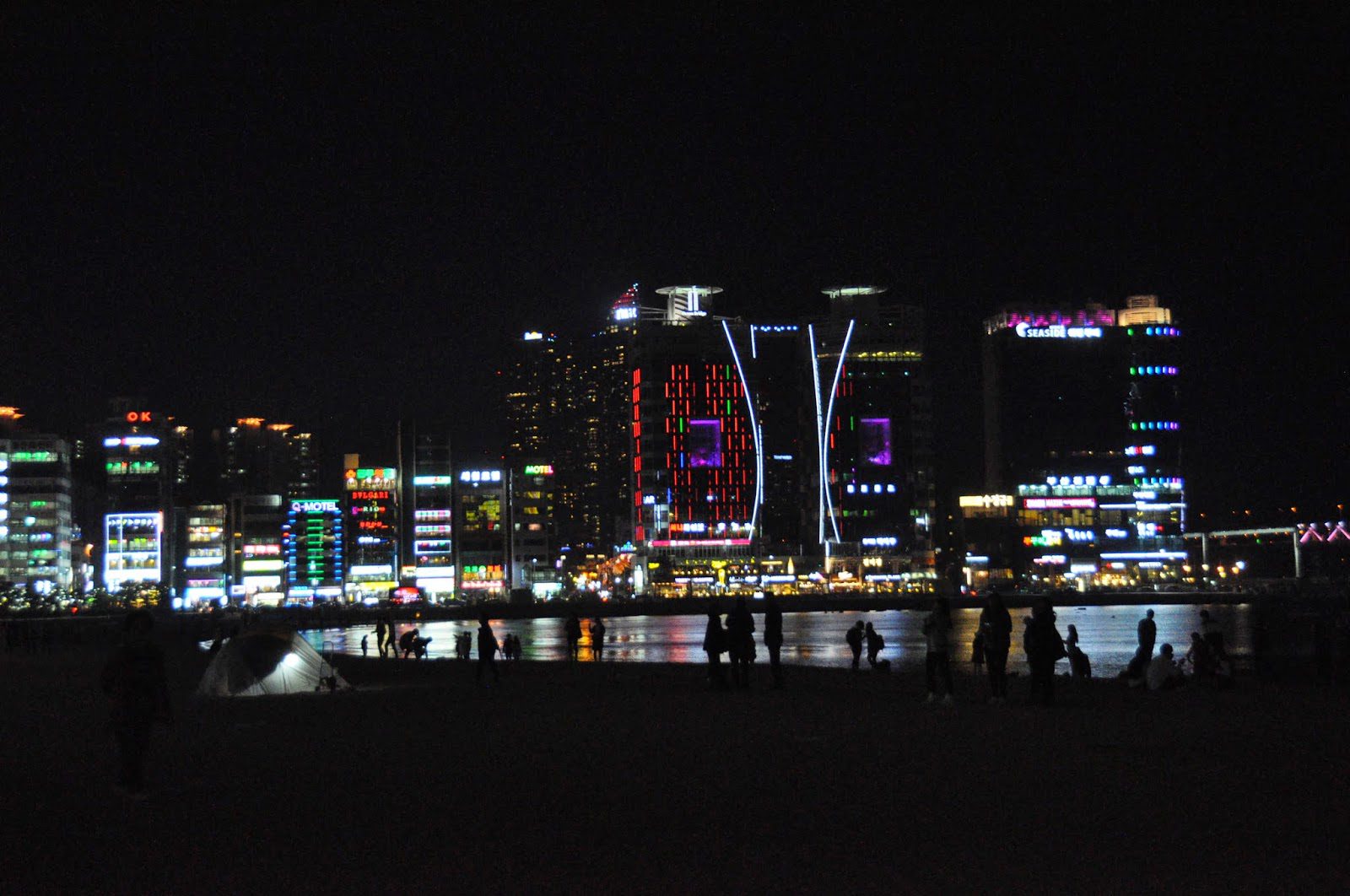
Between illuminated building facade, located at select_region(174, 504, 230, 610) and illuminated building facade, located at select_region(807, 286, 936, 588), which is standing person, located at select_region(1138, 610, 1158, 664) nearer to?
illuminated building facade, located at select_region(807, 286, 936, 588)

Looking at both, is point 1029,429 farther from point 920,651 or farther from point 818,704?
point 818,704

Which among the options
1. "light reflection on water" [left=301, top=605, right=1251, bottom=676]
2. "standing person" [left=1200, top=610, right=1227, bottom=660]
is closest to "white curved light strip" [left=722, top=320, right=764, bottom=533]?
"light reflection on water" [left=301, top=605, right=1251, bottom=676]

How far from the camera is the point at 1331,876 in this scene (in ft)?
27.7

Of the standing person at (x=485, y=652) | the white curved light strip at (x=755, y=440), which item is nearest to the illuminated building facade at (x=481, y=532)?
the white curved light strip at (x=755, y=440)

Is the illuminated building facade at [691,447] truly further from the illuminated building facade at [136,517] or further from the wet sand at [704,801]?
the wet sand at [704,801]

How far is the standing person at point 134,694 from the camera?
475 inches

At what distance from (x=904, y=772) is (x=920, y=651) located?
42656 millimetres

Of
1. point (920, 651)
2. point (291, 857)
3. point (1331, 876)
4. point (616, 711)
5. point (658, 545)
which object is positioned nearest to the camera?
point (1331, 876)

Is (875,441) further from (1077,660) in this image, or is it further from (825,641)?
(1077,660)

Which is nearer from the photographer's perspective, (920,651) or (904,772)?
(904,772)

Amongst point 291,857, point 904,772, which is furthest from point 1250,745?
point 291,857

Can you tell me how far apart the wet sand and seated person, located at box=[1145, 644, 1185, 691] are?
189cm

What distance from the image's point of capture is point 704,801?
11.7 metres

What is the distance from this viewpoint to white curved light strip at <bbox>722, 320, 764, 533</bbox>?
176 meters
